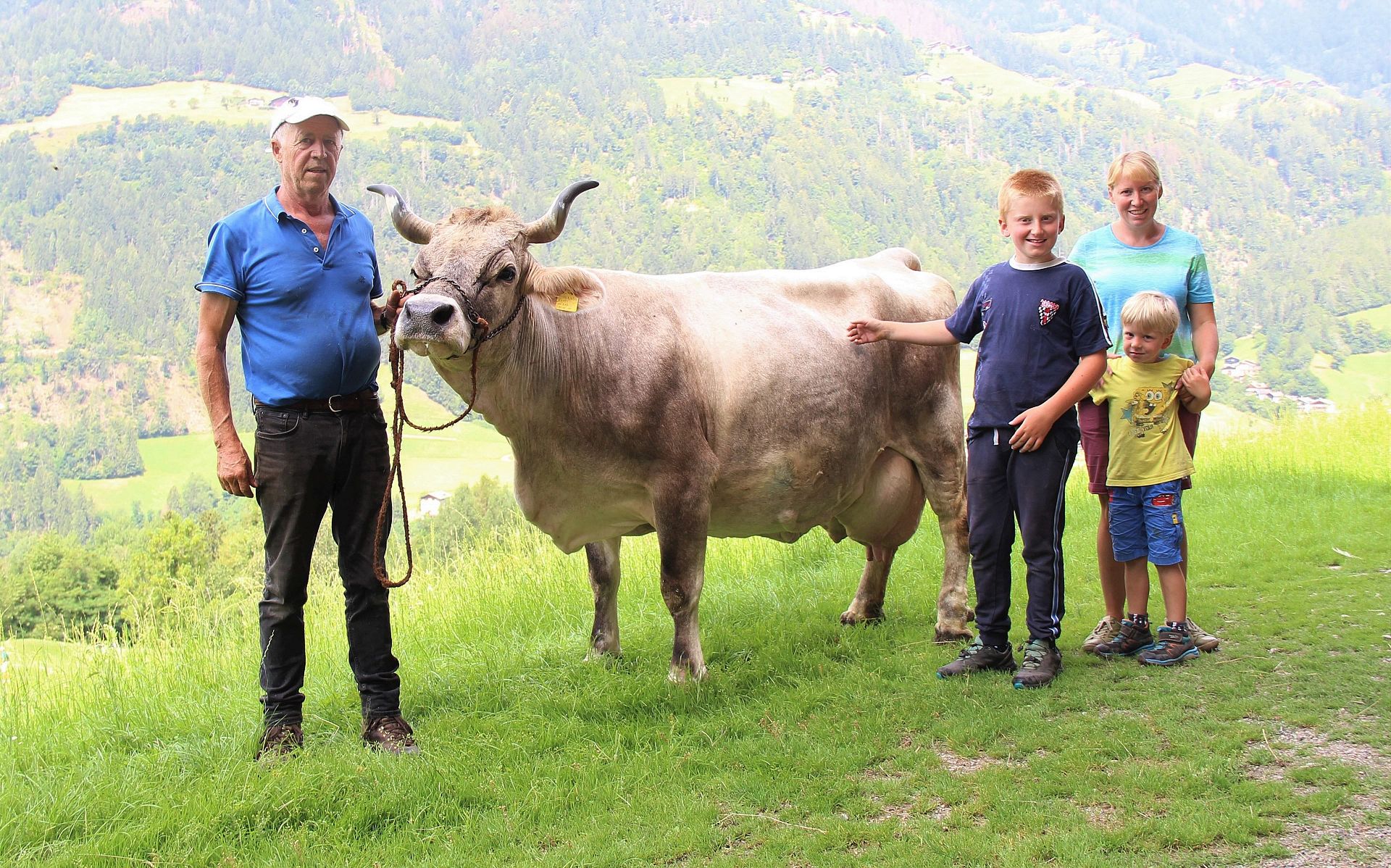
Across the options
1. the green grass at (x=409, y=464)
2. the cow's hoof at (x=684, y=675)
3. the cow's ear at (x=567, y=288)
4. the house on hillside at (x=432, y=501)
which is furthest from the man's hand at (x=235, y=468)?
the green grass at (x=409, y=464)

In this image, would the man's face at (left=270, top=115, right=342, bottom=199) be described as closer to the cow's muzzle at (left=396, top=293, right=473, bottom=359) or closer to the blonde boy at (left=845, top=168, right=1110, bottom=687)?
the cow's muzzle at (left=396, top=293, right=473, bottom=359)

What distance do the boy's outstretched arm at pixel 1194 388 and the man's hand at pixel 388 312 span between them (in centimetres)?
401

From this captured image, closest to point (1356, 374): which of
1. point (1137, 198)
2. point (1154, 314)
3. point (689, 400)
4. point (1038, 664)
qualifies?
point (1137, 198)

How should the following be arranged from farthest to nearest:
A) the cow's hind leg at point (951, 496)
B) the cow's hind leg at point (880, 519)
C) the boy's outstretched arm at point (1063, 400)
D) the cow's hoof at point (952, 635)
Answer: the cow's hind leg at point (880, 519), the cow's hind leg at point (951, 496), the cow's hoof at point (952, 635), the boy's outstretched arm at point (1063, 400)

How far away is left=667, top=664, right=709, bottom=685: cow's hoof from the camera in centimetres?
599

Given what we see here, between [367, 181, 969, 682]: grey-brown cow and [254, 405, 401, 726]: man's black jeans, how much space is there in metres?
0.58

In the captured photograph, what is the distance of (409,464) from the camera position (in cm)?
12219

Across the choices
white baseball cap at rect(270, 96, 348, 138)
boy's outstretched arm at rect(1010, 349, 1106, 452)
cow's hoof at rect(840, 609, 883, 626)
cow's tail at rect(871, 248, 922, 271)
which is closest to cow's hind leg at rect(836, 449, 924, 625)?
cow's hoof at rect(840, 609, 883, 626)

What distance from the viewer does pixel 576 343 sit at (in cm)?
579

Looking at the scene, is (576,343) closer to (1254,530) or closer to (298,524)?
(298,524)

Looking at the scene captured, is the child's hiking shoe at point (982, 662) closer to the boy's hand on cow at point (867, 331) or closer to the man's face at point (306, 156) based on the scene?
the boy's hand on cow at point (867, 331)

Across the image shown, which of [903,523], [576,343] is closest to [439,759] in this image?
[576,343]

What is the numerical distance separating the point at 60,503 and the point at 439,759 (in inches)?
5521

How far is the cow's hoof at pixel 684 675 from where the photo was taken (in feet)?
19.7
